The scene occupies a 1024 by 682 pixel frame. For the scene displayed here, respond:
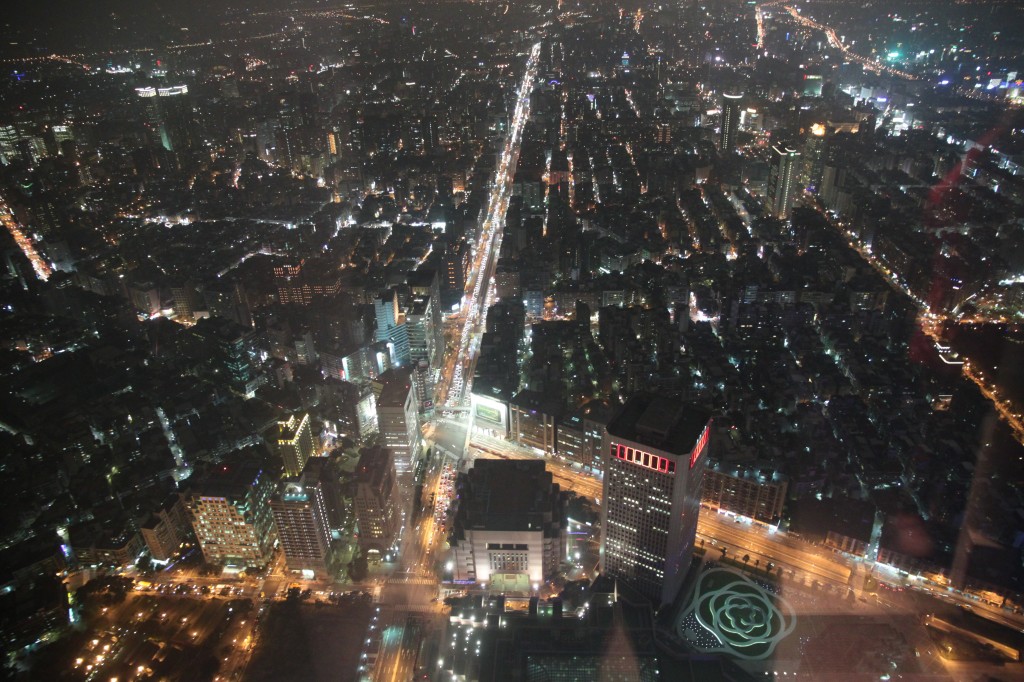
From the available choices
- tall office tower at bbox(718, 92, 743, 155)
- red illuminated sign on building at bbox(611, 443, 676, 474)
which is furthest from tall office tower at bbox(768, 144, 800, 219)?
red illuminated sign on building at bbox(611, 443, 676, 474)

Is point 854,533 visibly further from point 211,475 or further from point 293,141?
point 293,141

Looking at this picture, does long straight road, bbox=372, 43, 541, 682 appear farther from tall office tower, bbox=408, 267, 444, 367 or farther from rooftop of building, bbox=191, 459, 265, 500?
rooftop of building, bbox=191, 459, 265, 500

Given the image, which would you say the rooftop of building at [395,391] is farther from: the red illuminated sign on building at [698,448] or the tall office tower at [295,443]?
the red illuminated sign on building at [698,448]

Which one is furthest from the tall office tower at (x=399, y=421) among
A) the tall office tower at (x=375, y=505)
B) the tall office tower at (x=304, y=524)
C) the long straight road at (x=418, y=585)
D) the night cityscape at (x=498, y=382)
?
the tall office tower at (x=304, y=524)

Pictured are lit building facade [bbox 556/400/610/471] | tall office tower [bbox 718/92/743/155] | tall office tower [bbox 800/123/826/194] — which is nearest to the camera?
lit building facade [bbox 556/400/610/471]

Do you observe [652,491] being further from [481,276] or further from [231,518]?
[481,276]

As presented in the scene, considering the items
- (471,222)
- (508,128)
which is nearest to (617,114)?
(508,128)
